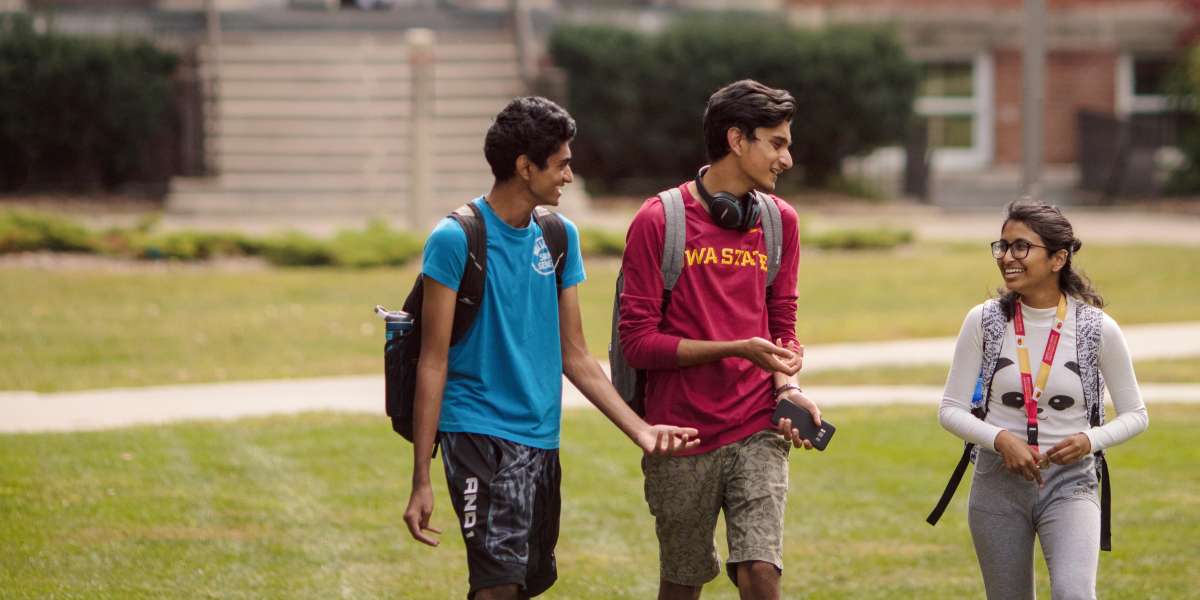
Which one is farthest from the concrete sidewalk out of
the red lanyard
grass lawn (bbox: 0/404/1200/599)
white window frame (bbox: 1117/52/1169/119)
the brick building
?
white window frame (bbox: 1117/52/1169/119)

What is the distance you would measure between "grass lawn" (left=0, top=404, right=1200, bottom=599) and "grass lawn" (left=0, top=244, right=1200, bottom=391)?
2550 mm

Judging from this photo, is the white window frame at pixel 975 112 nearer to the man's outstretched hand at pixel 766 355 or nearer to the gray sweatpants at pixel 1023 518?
the gray sweatpants at pixel 1023 518

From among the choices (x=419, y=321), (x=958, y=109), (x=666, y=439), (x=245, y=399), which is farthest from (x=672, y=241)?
(x=958, y=109)

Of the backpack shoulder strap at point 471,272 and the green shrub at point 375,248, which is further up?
the backpack shoulder strap at point 471,272

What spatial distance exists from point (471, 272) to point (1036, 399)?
1615 millimetres

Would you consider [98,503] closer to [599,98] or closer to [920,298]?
[920,298]

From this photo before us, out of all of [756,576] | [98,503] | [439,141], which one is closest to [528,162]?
[756,576]

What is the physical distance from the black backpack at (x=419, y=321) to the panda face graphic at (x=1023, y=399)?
1.49m

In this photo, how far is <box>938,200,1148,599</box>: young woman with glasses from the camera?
487 centimetres

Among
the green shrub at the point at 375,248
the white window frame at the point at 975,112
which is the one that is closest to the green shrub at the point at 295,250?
the green shrub at the point at 375,248

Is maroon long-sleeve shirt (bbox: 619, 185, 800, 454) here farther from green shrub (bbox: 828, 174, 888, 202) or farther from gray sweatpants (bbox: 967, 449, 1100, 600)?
green shrub (bbox: 828, 174, 888, 202)

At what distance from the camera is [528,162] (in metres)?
4.75

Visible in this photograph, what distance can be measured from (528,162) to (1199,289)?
1309cm

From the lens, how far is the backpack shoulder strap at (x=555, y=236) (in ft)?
16.1
